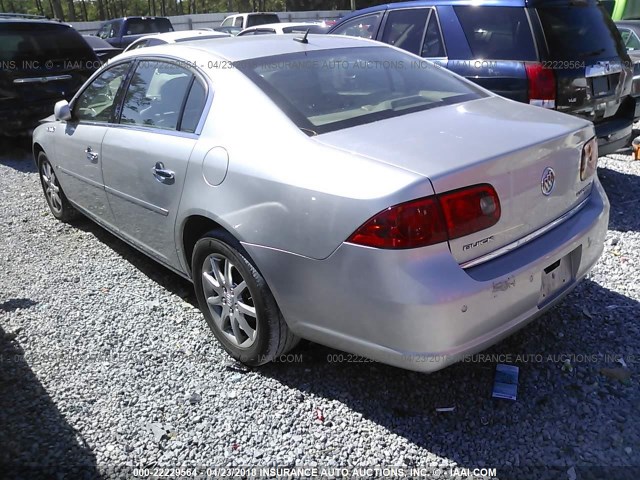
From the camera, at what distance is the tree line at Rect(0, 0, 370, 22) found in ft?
124

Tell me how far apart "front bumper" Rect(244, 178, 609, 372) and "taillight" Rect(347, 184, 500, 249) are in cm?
4

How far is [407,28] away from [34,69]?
5.26m

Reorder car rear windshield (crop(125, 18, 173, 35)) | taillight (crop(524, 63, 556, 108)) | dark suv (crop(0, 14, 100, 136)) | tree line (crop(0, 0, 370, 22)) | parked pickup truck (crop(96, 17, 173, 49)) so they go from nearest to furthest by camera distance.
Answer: taillight (crop(524, 63, 556, 108)), dark suv (crop(0, 14, 100, 136)), parked pickup truck (crop(96, 17, 173, 49)), car rear windshield (crop(125, 18, 173, 35)), tree line (crop(0, 0, 370, 22))

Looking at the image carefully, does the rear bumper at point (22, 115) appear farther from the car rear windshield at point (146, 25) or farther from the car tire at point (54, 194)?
the car rear windshield at point (146, 25)

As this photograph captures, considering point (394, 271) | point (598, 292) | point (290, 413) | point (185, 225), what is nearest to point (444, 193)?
point (394, 271)

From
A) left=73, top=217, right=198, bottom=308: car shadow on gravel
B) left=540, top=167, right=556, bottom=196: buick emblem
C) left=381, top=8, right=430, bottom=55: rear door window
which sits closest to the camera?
left=540, top=167, right=556, bottom=196: buick emblem

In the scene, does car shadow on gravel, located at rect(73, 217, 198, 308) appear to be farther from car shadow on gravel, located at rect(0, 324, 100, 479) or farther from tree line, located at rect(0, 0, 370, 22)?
tree line, located at rect(0, 0, 370, 22)

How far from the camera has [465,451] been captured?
2.43 m

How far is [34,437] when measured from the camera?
2.62 meters

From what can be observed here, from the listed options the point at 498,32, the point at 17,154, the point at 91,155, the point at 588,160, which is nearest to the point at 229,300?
the point at 91,155

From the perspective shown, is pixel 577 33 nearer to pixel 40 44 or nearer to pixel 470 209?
pixel 470 209

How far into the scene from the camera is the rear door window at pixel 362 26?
239 inches

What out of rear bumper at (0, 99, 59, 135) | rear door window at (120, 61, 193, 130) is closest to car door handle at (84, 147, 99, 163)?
rear door window at (120, 61, 193, 130)

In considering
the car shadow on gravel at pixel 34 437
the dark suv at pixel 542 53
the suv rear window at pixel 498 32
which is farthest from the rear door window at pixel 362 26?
the car shadow on gravel at pixel 34 437
